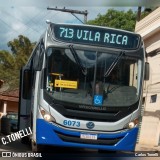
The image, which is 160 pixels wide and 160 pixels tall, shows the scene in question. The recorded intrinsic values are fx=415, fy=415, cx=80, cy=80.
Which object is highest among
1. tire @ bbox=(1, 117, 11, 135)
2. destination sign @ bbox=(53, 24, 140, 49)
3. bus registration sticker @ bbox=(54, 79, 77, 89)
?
destination sign @ bbox=(53, 24, 140, 49)

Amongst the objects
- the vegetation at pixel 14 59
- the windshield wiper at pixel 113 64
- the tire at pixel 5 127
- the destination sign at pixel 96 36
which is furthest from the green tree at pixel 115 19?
the windshield wiper at pixel 113 64

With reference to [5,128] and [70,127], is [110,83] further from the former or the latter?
[5,128]

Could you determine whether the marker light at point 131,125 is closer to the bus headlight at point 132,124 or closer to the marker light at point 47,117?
the bus headlight at point 132,124

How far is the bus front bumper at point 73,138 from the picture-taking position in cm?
911

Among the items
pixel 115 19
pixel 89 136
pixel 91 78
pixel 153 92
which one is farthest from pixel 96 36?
pixel 115 19

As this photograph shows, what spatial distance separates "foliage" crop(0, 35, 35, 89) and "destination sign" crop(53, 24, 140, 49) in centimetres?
4018

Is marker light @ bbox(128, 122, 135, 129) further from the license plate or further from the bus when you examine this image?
the license plate

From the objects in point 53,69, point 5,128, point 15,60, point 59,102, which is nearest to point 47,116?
point 59,102

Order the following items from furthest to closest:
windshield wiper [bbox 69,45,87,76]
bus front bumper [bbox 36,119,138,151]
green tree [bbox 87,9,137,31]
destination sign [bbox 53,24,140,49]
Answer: green tree [bbox 87,9,137,31] < destination sign [bbox 53,24,140,49] < windshield wiper [bbox 69,45,87,76] < bus front bumper [bbox 36,119,138,151]

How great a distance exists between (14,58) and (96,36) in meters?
44.1

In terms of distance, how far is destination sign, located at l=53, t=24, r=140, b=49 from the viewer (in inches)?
384

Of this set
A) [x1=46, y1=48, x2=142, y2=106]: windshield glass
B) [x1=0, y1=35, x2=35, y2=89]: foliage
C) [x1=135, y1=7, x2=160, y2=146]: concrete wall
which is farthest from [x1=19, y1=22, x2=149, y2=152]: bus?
[x1=0, y1=35, x2=35, y2=89]: foliage

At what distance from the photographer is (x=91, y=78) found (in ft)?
31.0

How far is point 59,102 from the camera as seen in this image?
30.1 feet
